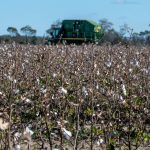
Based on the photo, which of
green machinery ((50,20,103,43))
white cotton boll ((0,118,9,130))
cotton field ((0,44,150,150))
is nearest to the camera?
white cotton boll ((0,118,9,130))

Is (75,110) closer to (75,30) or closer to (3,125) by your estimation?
(3,125)

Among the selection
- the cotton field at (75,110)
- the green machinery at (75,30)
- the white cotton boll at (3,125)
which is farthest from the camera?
the green machinery at (75,30)

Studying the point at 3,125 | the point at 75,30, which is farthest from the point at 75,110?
the point at 75,30

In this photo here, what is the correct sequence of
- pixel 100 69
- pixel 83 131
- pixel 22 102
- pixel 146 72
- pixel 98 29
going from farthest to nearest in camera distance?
pixel 98 29 → pixel 100 69 → pixel 146 72 → pixel 83 131 → pixel 22 102

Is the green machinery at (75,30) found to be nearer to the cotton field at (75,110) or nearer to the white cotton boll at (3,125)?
the cotton field at (75,110)

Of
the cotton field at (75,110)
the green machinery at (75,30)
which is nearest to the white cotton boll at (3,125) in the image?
the cotton field at (75,110)

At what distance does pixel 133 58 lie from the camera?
1455cm

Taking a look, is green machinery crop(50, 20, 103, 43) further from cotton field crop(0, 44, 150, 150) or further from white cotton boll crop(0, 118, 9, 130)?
white cotton boll crop(0, 118, 9, 130)

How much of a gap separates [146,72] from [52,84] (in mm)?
2291

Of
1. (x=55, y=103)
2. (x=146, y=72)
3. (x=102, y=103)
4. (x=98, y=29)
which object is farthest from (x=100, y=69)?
(x=98, y=29)

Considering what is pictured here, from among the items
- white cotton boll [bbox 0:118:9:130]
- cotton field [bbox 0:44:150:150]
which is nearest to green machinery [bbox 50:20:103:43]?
cotton field [bbox 0:44:150:150]

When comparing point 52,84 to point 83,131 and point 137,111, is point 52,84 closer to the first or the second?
point 83,131

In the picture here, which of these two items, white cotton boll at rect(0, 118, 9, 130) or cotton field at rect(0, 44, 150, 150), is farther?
cotton field at rect(0, 44, 150, 150)

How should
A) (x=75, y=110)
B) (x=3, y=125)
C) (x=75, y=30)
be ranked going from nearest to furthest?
(x=3, y=125)
(x=75, y=110)
(x=75, y=30)
